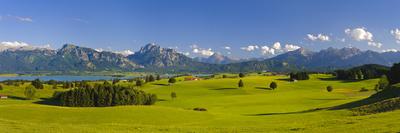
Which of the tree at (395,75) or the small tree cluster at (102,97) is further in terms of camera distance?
the tree at (395,75)

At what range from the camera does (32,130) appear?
3794 centimetres

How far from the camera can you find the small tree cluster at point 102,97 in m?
125

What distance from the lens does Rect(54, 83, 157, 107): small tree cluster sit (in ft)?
411

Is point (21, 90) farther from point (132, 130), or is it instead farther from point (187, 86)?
point (132, 130)

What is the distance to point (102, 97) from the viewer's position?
414ft

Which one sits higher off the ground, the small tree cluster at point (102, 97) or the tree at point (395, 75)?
the tree at point (395, 75)

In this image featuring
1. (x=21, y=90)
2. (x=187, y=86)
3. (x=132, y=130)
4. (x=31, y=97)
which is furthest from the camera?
(x=187, y=86)

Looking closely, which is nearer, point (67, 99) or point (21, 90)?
point (67, 99)

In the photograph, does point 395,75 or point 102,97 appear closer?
point 102,97

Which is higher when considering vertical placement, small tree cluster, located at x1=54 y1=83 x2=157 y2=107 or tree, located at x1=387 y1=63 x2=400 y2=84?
tree, located at x1=387 y1=63 x2=400 y2=84

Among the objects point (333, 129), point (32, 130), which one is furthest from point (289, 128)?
point (32, 130)

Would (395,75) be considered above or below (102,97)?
above

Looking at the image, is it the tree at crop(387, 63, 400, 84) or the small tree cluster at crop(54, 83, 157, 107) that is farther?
the tree at crop(387, 63, 400, 84)

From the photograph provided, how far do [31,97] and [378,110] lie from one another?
125623 millimetres
